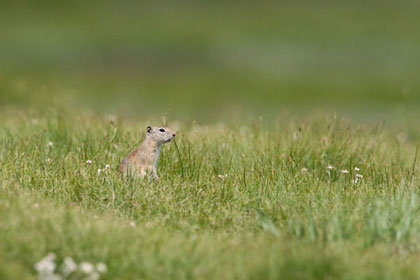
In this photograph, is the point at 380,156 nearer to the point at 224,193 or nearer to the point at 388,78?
the point at 224,193

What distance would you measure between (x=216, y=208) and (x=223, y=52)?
30.2 m

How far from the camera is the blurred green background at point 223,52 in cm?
2891

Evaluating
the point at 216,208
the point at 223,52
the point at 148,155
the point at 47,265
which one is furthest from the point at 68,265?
the point at 223,52

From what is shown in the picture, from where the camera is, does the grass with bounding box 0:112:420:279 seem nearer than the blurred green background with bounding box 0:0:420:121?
Yes

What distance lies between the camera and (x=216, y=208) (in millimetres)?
6824

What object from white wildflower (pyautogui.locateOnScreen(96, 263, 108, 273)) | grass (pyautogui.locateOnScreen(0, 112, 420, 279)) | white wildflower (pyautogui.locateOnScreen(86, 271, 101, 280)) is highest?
grass (pyautogui.locateOnScreen(0, 112, 420, 279))

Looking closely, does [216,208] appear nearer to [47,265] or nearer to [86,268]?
[86,268]

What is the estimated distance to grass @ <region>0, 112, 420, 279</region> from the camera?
5.32 meters

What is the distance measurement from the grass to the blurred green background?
14.2 meters

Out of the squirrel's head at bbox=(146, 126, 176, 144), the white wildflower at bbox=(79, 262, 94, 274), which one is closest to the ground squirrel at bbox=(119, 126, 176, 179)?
the squirrel's head at bbox=(146, 126, 176, 144)

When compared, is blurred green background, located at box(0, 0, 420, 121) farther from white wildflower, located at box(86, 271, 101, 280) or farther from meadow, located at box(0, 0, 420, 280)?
white wildflower, located at box(86, 271, 101, 280)

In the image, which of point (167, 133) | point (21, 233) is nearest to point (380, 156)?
point (167, 133)

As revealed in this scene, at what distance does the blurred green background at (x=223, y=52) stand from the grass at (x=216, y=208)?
14193mm

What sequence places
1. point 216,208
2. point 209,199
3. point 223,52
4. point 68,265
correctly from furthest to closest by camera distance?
point 223,52, point 209,199, point 216,208, point 68,265
